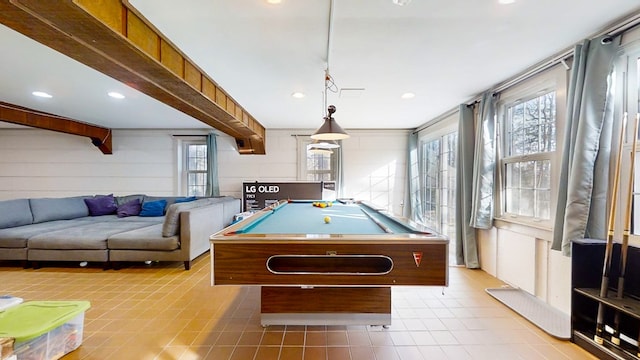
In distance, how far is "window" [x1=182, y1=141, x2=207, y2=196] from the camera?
6.07 m

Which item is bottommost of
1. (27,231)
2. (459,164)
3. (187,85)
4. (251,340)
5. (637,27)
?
(251,340)

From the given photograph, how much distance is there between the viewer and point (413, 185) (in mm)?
5754

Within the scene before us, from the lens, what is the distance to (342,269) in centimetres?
172

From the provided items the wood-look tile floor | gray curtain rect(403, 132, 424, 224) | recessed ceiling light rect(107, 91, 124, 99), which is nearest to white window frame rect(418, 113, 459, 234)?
gray curtain rect(403, 132, 424, 224)

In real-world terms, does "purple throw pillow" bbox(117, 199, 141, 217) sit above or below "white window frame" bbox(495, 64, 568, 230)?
below

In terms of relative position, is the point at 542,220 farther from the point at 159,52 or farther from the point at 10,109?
the point at 10,109

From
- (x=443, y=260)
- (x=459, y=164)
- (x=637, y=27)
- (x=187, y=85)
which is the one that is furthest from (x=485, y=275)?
(x=187, y=85)

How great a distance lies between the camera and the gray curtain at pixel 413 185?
5637 mm

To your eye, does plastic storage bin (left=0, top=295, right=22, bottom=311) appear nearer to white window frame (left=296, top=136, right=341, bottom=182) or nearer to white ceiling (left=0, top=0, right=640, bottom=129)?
white ceiling (left=0, top=0, right=640, bottom=129)

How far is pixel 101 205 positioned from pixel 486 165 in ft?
22.3

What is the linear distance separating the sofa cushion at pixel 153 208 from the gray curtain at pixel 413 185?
5062mm

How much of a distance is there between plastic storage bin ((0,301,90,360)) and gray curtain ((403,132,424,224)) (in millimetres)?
5262

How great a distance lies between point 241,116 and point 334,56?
2271 millimetres

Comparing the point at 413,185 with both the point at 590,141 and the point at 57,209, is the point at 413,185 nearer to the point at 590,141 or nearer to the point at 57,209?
the point at 590,141
